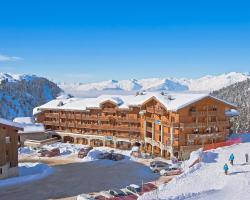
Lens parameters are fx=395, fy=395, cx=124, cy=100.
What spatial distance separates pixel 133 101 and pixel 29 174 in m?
31.5

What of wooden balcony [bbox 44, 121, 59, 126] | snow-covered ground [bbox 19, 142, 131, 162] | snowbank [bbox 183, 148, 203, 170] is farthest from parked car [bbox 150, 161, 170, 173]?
wooden balcony [bbox 44, 121, 59, 126]

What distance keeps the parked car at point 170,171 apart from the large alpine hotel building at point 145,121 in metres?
9.36

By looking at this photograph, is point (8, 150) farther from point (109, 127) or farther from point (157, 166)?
point (109, 127)

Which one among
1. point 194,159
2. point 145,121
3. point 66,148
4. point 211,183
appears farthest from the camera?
point 66,148

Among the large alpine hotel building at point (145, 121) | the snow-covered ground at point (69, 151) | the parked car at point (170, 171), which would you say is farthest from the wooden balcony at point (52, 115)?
the parked car at point (170, 171)

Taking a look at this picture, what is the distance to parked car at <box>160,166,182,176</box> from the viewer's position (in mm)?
55516

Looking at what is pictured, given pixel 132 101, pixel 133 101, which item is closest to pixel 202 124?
pixel 133 101

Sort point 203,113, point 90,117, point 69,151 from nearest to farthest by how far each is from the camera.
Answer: point 203,113, point 69,151, point 90,117

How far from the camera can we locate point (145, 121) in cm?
7712

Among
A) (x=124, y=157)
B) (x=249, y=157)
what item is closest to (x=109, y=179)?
(x=124, y=157)

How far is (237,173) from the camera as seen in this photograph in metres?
43.5

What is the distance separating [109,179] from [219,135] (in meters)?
24.3

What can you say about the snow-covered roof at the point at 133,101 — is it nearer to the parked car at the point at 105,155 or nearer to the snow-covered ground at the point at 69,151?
the snow-covered ground at the point at 69,151

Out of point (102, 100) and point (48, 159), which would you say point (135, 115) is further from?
point (48, 159)
